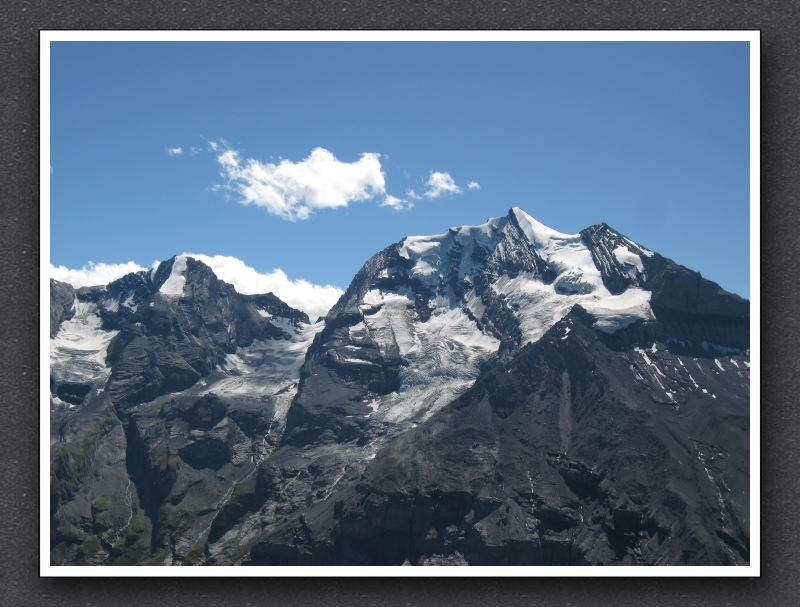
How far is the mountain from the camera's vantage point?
52.2 meters

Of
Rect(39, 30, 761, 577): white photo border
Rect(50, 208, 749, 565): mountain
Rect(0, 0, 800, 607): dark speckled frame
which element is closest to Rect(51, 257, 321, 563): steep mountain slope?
Rect(50, 208, 749, 565): mountain

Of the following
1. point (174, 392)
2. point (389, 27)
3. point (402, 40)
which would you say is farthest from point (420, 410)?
point (389, 27)

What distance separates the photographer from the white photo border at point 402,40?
42.4 feet

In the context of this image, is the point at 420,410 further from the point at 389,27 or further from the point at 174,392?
the point at 389,27

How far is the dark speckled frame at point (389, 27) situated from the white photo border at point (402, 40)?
0.12m

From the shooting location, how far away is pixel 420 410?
115 meters

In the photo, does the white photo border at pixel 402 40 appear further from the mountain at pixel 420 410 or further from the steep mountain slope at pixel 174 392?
the steep mountain slope at pixel 174 392

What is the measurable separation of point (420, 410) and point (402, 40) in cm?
10339

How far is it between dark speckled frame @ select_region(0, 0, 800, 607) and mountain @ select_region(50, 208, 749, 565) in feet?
2.37

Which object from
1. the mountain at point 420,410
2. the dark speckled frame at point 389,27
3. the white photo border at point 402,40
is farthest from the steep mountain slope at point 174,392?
the white photo border at point 402,40

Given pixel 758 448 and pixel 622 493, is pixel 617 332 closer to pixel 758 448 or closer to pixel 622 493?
pixel 622 493

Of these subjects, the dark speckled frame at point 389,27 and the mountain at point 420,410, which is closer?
the dark speckled frame at point 389,27

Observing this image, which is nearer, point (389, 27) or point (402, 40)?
point (389, 27)

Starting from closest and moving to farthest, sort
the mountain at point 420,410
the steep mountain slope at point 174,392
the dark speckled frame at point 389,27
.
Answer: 1. the dark speckled frame at point 389,27
2. the mountain at point 420,410
3. the steep mountain slope at point 174,392
